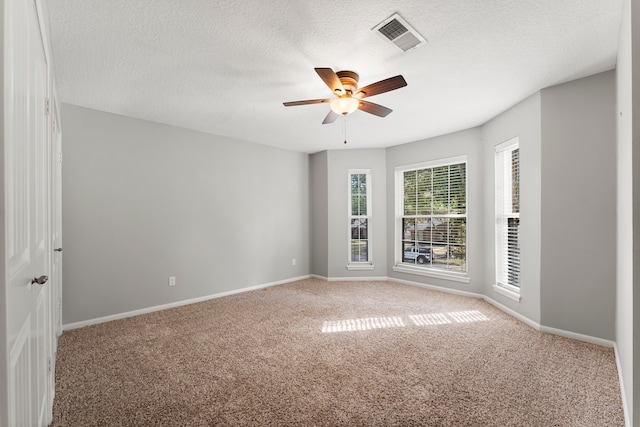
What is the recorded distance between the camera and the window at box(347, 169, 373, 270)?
5859mm

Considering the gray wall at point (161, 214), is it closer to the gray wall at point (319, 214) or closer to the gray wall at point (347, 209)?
the gray wall at point (319, 214)

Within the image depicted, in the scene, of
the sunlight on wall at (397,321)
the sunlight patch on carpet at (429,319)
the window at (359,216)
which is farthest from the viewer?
the window at (359,216)

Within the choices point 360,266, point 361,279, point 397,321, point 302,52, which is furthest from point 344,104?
point 361,279

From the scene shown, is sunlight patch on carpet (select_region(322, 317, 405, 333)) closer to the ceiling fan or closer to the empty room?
the empty room

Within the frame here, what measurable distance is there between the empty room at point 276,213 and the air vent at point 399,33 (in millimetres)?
18

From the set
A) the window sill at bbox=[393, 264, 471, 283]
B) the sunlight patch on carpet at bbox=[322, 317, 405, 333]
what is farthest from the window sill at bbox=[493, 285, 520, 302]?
the sunlight patch on carpet at bbox=[322, 317, 405, 333]

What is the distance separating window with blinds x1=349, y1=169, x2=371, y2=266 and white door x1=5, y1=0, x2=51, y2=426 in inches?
188

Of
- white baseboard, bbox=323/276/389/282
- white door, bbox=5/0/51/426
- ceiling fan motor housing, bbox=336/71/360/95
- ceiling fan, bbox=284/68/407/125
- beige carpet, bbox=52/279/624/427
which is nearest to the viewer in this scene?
white door, bbox=5/0/51/426

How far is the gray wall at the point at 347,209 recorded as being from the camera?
18.9ft

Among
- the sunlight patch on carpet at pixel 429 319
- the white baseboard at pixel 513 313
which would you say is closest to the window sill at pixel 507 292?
the white baseboard at pixel 513 313

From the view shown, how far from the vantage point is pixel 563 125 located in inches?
120

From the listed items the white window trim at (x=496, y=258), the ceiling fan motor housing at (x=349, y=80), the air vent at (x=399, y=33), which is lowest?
the white window trim at (x=496, y=258)

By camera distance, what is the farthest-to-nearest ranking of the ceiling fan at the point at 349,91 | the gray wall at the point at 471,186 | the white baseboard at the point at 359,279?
1. the white baseboard at the point at 359,279
2. the gray wall at the point at 471,186
3. the ceiling fan at the point at 349,91

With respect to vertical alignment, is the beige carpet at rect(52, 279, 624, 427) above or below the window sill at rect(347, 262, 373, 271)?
below
